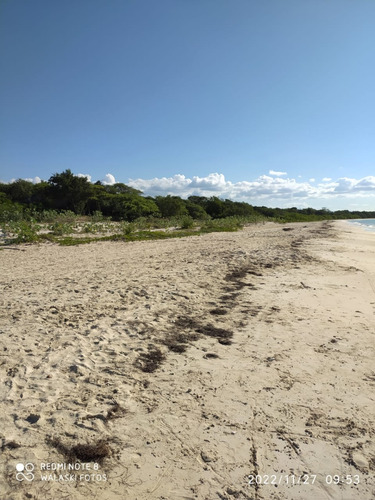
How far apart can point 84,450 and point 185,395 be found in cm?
111

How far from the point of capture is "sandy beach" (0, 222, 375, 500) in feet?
7.48

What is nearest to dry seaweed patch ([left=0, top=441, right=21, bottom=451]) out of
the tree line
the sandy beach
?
the sandy beach

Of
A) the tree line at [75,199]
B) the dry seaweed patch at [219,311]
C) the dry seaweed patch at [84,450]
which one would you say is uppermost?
the tree line at [75,199]

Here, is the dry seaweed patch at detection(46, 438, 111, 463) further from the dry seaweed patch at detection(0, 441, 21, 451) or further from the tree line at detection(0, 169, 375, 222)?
the tree line at detection(0, 169, 375, 222)

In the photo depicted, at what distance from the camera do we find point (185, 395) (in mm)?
3223

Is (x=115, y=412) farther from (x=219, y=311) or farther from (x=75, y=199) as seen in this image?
(x=75, y=199)

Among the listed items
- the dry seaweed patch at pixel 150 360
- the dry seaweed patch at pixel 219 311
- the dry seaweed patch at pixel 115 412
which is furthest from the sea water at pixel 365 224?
the dry seaweed patch at pixel 115 412

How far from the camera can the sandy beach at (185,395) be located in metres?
2.28

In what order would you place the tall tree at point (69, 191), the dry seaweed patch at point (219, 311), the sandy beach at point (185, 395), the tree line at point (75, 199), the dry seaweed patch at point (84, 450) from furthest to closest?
1. the tall tree at point (69, 191)
2. the tree line at point (75, 199)
3. the dry seaweed patch at point (219, 311)
4. the dry seaweed patch at point (84, 450)
5. the sandy beach at point (185, 395)

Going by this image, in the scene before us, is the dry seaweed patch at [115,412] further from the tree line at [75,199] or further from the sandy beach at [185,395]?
the tree line at [75,199]

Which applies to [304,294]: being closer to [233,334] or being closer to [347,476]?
[233,334]

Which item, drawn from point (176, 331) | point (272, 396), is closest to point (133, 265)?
point (176, 331)

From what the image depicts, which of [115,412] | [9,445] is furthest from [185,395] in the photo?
[9,445]

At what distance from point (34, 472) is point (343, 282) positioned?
7.80 meters
